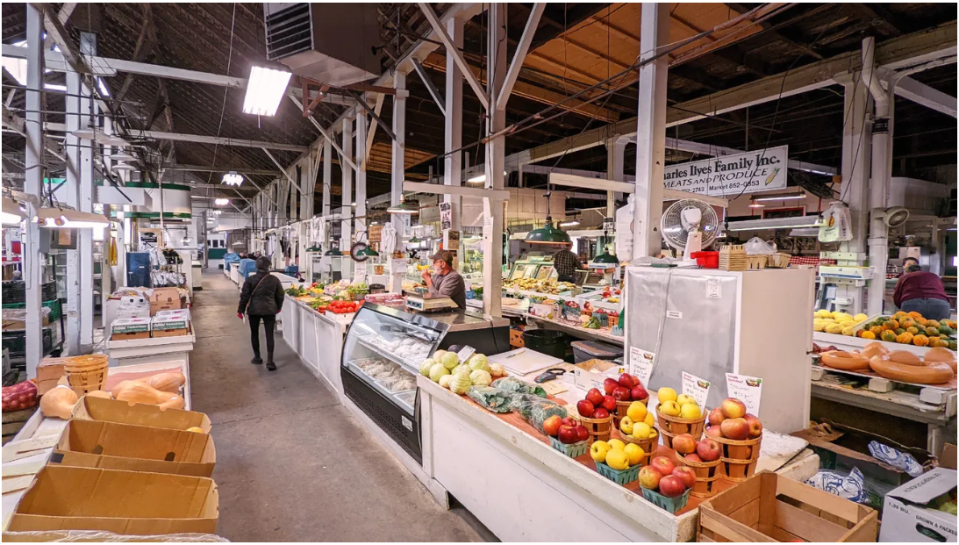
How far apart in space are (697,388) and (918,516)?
941mm

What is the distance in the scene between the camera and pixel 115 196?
885 centimetres

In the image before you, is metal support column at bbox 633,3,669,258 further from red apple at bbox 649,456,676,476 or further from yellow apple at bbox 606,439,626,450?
red apple at bbox 649,456,676,476

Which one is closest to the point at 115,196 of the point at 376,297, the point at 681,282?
the point at 376,297

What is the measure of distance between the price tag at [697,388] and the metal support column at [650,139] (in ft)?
6.13

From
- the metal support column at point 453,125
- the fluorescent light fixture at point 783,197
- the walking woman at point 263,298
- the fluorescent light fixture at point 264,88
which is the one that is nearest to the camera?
A: the fluorescent light fixture at point 264,88

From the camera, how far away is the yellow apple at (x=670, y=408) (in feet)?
6.42

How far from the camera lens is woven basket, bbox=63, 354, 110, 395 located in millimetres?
3100

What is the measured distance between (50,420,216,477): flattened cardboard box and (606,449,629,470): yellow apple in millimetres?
1850

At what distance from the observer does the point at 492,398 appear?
275 centimetres

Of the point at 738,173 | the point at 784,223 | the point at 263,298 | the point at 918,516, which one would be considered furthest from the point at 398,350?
the point at 784,223

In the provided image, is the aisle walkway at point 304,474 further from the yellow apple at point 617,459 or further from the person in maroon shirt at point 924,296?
the person in maroon shirt at point 924,296

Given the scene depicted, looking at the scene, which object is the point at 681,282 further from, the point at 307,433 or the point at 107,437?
the point at 307,433

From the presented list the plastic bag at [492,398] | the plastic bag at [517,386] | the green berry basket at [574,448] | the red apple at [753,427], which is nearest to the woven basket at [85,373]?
the plastic bag at [492,398]

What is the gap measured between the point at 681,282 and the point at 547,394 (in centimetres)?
115
